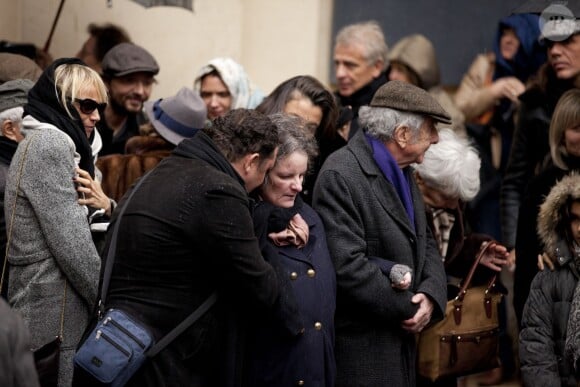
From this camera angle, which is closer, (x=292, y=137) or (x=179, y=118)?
(x=292, y=137)

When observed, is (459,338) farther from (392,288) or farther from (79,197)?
(79,197)

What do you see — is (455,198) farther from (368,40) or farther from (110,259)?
(110,259)

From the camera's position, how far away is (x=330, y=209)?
19.1 feet

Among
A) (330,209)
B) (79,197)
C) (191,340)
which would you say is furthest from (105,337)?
(330,209)

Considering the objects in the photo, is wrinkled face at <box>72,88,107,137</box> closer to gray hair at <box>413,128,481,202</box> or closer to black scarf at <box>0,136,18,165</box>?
black scarf at <box>0,136,18,165</box>

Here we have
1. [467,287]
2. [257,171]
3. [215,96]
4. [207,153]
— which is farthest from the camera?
[215,96]

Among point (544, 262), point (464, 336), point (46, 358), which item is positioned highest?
point (544, 262)

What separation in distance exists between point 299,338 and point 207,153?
0.89 m

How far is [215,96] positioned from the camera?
7500 millimetres

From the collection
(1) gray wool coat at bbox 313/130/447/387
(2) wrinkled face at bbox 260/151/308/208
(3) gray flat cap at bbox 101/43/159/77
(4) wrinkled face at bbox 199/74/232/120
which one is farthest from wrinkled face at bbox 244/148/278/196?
(3) gray flat cap at bbox 101/43/159/77

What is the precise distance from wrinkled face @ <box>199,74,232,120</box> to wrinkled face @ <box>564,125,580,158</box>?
193 cm

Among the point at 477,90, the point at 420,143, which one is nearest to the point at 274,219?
the point at 420,143

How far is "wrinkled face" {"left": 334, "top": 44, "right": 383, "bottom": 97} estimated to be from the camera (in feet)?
24.7

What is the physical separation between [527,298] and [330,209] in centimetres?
120
